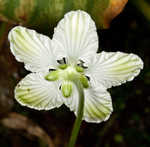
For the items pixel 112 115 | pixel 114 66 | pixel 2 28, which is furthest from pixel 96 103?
pixel 112 115

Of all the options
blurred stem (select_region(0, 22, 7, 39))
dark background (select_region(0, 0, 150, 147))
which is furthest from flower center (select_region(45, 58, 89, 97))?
dark background (select_region(0, 0, 150, 147))

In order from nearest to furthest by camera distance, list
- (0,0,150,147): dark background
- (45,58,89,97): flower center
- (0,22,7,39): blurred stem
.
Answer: (45,58,89,97): flower center → (0,22,7,39): blurred stem → (0,0,150,147): dark background

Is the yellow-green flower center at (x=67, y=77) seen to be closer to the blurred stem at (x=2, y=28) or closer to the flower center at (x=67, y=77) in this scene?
the flower center at (x=67, y=77)

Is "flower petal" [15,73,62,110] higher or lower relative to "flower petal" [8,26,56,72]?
lower

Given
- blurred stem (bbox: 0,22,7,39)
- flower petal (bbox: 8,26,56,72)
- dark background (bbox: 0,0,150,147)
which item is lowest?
dark background (bbox: 0,0,150,147)

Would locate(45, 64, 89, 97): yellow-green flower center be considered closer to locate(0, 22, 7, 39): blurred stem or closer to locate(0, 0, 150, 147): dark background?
locate(0, 22, 7, 39): blurred stem

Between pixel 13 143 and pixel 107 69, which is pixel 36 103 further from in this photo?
pixel 13 143

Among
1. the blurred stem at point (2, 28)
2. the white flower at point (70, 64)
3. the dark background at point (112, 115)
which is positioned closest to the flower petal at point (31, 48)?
the white flower at point (70, 64)
